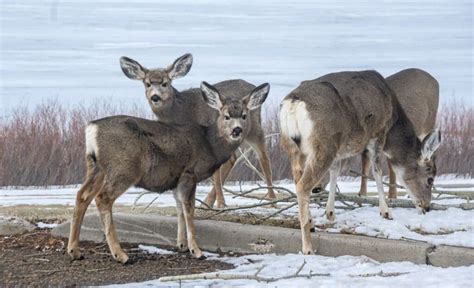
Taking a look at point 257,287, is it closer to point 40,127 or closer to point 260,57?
point 40,127

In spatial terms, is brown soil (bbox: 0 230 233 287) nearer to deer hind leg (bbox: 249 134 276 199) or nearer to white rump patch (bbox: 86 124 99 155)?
white rump patch (bbox: 86 124 99 155)

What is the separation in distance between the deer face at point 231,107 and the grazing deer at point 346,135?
1.60 feet

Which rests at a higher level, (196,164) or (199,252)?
(196,164)

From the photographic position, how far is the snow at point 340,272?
31.8 ft

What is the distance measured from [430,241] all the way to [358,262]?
81 centimetres

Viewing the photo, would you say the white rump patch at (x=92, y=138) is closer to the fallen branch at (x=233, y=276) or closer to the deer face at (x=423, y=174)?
the fallen branch at (x=233, y=276)

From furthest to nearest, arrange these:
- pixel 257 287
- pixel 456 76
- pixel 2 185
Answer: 1. pixel 456 76
2. pixel 2 185
3. pixel 257 287

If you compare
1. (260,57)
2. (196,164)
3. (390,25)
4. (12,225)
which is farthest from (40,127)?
(390,25)

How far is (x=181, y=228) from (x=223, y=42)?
34316 mm

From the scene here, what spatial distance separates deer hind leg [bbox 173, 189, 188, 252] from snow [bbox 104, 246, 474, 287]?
2.08ft

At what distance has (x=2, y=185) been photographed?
1864 cm

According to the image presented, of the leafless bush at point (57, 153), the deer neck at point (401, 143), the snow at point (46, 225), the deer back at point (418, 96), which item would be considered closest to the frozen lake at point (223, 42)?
the leafless bush at point (57, 153)

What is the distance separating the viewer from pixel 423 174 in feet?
43.2

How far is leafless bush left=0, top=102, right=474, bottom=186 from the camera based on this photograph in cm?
1892
